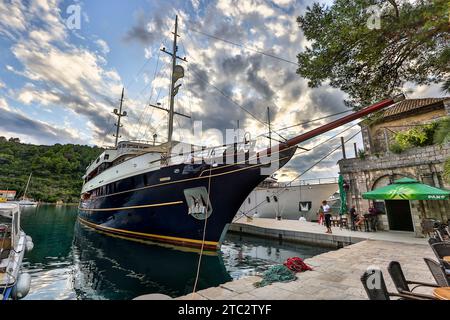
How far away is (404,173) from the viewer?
1030 centimetres

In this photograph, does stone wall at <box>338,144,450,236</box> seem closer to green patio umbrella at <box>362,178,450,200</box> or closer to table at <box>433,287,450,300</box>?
green patio umbrella at <box>362,178,450,200</box>

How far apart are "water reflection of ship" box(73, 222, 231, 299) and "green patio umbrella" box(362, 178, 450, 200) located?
657 cm

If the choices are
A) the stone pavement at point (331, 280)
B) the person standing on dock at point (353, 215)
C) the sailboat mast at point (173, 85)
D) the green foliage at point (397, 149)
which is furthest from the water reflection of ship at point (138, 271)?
the green foliage at point (397, 149)

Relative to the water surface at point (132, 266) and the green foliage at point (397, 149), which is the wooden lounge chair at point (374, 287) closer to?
the water surface at point (132, 266)

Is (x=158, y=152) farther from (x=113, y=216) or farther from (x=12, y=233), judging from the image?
(x=12, y=233)

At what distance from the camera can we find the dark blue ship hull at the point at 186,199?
898 cm

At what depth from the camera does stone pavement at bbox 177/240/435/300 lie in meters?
3.27

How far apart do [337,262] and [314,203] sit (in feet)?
45.9

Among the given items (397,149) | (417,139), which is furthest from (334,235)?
(417,139)

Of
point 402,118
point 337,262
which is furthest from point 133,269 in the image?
point 402,118

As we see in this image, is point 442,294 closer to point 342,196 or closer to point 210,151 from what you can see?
point 210,151

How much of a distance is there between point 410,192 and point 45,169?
275ft

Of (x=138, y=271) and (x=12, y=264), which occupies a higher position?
(x=12, y=264)

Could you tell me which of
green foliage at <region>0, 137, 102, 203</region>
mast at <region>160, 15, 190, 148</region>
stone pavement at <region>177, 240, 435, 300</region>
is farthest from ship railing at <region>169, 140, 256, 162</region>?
green foliage at <region>0, 137, 102, 203</region>
